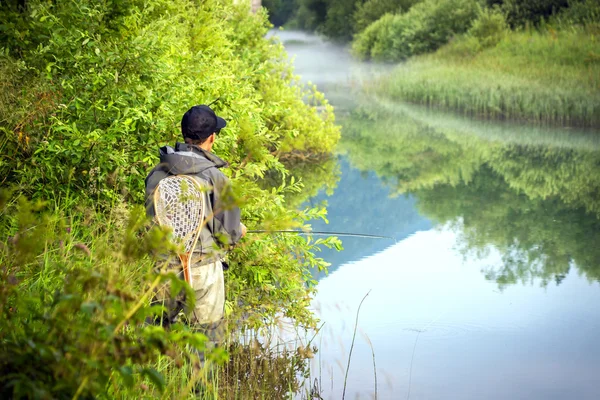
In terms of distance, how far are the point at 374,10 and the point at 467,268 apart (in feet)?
143

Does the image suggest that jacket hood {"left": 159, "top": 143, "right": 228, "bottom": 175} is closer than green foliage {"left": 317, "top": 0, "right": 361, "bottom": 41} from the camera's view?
Yes

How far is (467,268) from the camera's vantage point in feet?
32.5

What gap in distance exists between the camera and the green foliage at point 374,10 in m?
49.6

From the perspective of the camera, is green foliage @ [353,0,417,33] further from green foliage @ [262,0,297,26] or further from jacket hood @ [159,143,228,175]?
jacket hood @ [159,143,228,175]

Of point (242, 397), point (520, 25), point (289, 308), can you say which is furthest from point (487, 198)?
point (520, 25)

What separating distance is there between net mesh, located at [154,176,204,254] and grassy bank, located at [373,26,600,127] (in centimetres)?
1777

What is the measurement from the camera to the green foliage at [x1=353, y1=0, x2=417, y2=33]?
49.6 metres

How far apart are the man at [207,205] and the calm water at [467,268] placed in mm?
1319

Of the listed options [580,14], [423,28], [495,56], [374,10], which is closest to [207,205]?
[495,56]

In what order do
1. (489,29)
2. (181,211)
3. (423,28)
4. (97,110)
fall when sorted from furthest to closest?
(423,28) < (489,29) < (97,110) < (181,211)

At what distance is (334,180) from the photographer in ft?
49.6

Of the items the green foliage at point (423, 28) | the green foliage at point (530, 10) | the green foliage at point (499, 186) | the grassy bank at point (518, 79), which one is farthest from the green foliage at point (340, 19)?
the green foliage at point (499, 186)

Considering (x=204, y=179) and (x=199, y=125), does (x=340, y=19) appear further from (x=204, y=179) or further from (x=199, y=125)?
(x=204, y=179)

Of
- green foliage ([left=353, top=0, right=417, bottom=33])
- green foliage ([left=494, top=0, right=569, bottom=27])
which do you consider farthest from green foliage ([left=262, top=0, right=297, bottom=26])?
green foliage ([left=494, top=0, right=569, bottom=27])
